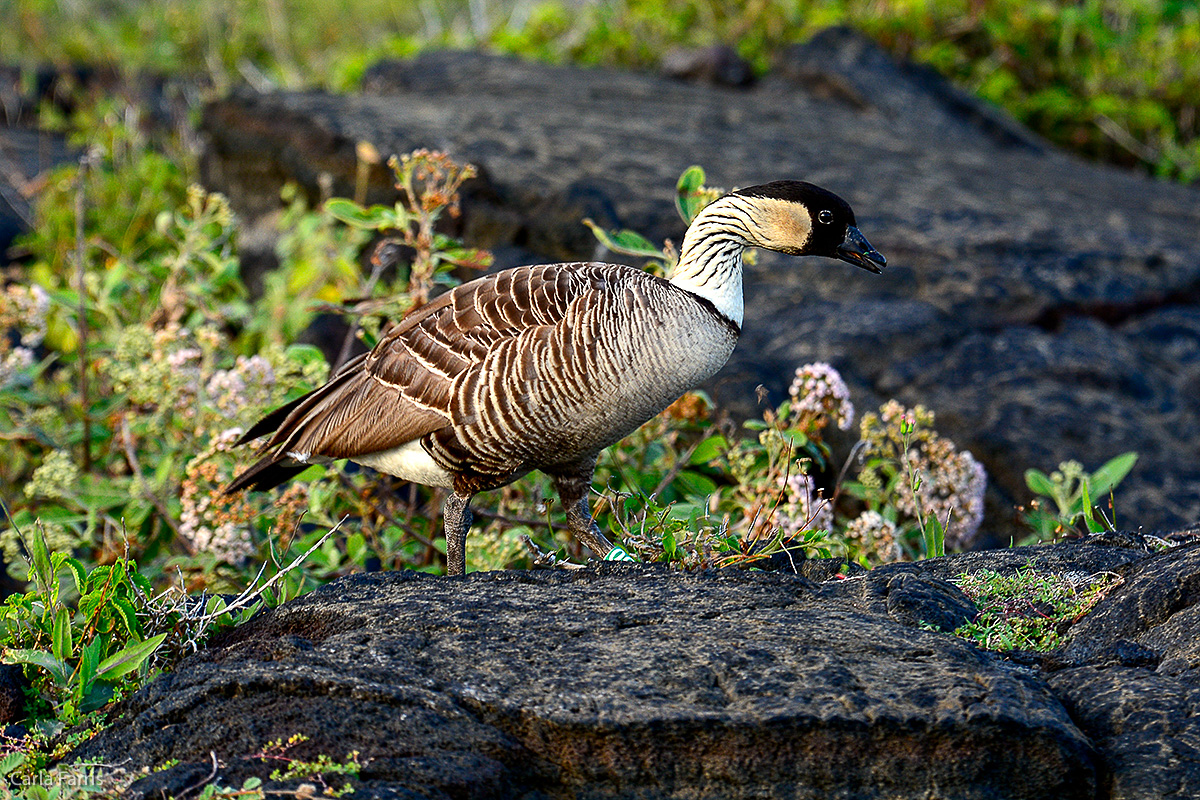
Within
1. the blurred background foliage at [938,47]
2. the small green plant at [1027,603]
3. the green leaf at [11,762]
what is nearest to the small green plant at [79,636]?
the green leaf at [11,762]

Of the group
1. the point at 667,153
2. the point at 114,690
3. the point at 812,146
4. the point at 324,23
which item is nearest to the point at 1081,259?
the point at 812,146

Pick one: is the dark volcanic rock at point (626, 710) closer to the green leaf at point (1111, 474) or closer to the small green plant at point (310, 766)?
the small green plant at point (310, 766)

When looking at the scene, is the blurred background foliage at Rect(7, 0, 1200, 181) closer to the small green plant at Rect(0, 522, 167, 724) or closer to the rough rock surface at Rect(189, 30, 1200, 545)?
the rough rock surface at Rect(189, 30, 1200, 545)

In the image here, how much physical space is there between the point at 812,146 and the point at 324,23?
9.44 metres

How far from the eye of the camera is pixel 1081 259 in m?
7.95

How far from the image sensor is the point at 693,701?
121 inches

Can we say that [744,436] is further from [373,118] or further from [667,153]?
[373,118]

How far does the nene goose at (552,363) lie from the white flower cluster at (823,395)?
867 millimetres

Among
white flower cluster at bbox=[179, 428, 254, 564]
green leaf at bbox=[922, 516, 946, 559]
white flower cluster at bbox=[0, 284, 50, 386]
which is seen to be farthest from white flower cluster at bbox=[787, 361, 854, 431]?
white flower cluster at bbox=[0, 284, 50, 386]

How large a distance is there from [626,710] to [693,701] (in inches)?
7.3

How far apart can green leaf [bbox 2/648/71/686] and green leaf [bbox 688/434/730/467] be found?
2.91m

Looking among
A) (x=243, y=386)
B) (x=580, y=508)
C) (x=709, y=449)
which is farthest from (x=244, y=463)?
(x=709, y=449)

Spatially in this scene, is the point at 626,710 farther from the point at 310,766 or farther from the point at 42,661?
the point at 42,661

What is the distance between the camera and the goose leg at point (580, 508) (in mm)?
4680
